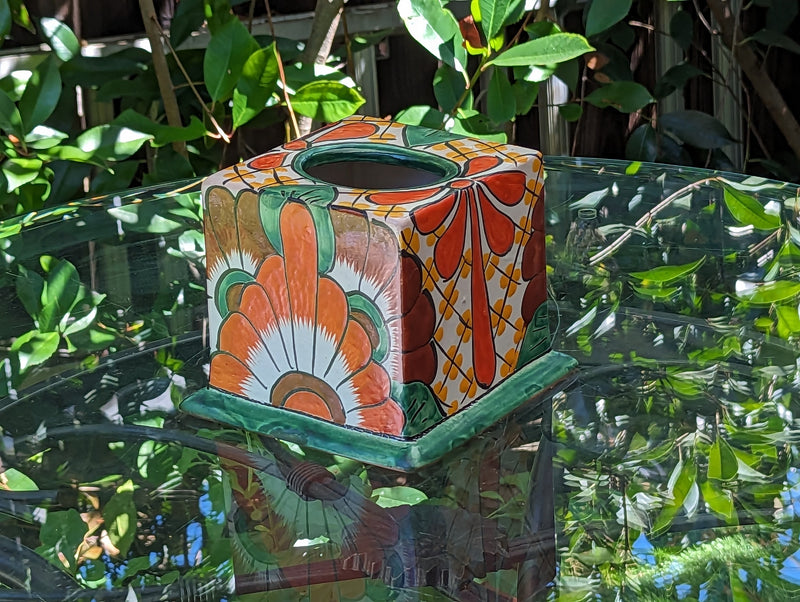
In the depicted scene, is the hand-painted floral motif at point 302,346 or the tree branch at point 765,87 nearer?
the hand-painted floral motif at point 302,346

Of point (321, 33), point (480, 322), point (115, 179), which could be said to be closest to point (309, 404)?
point (480, 322)

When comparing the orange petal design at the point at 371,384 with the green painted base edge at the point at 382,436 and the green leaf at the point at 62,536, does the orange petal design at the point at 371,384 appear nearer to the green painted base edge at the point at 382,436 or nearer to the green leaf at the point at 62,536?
the green painted base edge at the point at 382,436

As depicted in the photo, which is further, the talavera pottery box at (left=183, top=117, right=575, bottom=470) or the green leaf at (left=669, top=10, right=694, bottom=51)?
the green leaf at (left=669, top=10, right=694, bottom=51)

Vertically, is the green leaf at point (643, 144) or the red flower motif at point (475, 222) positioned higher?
the red flower motif at point (475, 222)

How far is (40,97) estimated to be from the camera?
37.4 inches

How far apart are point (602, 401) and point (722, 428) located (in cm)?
7

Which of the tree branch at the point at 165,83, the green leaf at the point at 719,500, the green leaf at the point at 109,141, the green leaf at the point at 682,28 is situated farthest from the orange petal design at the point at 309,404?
the green leaf at the point at 682,28

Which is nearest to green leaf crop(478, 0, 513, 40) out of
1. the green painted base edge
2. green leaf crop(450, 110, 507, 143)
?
green leaf crop(450, 110, 507, 143)

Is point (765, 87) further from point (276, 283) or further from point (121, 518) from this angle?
point (121, 518)

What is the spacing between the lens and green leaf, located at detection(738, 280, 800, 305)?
29.4 inches

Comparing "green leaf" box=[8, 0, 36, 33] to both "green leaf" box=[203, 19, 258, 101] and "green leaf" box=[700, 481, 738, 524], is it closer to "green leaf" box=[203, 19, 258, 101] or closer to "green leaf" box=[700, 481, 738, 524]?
"green leaf" box=[203, 19, 258, 101]

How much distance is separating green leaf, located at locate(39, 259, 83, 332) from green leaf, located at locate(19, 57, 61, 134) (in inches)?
7.0

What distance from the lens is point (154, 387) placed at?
0.70m

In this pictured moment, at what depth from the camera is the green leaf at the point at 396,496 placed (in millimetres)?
554
